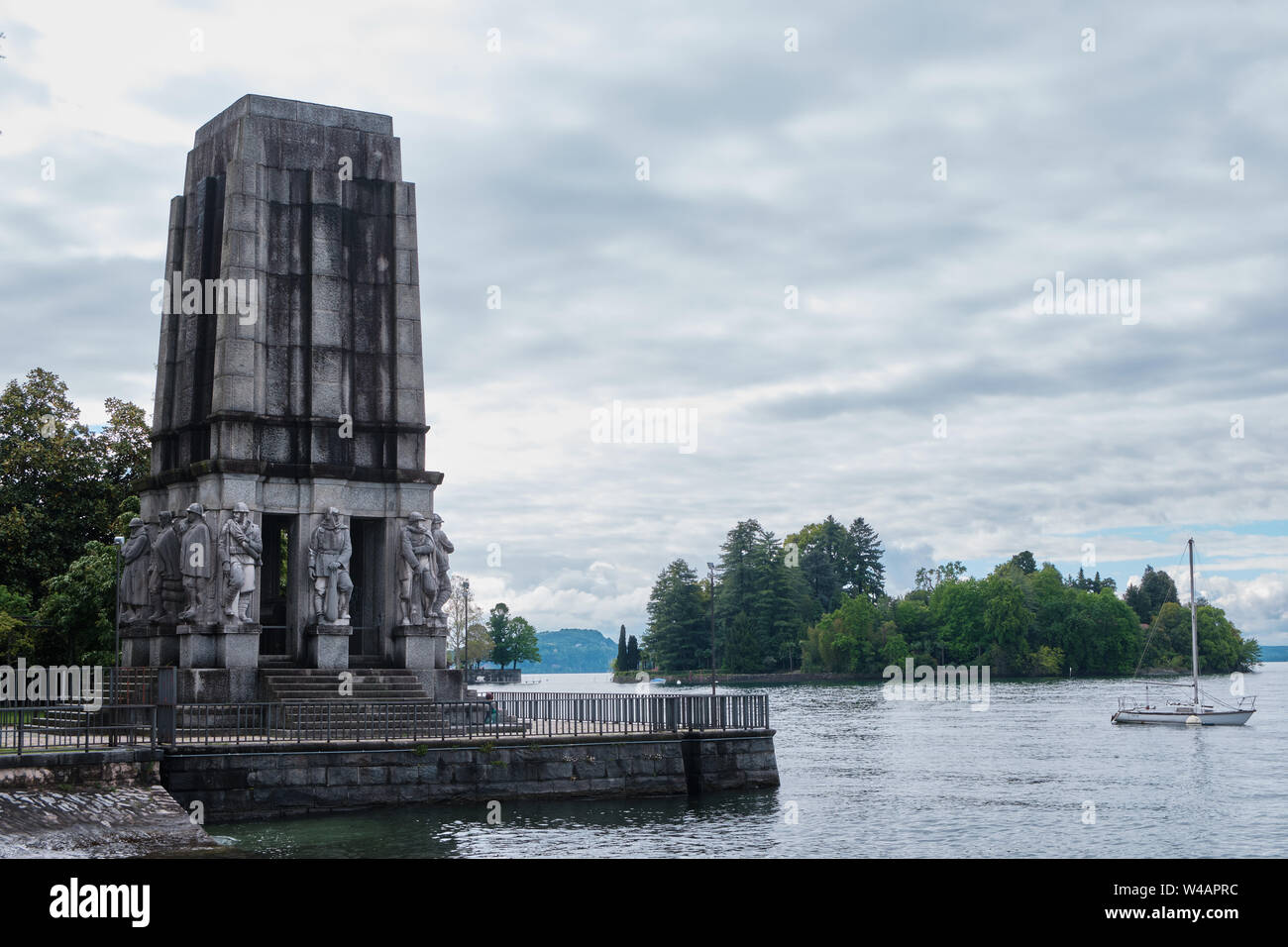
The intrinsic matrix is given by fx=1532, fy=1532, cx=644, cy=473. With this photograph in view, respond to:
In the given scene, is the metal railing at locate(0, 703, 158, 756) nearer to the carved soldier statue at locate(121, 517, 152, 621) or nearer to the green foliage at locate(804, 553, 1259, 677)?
the carved soldier statue at locate(121, 517, 152, 621)

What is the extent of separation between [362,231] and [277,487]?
7.35 metres

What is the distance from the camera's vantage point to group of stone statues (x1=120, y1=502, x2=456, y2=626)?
37312 mm

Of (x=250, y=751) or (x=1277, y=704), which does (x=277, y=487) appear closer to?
(x=250, y=751)

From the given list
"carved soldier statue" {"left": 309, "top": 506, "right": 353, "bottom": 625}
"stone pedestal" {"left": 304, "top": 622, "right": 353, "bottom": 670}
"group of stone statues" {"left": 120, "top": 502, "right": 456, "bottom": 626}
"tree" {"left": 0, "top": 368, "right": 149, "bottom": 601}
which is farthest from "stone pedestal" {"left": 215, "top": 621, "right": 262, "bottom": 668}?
"tree" {"left": 0, "top": 368, "right": 149, "bottom": 601}

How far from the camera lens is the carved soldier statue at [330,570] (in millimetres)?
38406

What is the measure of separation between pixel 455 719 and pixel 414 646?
309 centimetres

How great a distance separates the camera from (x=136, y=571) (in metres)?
39.8

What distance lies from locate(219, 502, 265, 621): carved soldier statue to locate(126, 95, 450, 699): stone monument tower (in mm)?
48

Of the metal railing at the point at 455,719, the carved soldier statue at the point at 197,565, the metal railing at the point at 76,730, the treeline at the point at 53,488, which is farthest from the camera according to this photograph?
the treeline at the point at 53,488

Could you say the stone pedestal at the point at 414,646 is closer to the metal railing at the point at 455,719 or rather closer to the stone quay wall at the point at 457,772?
the metal railing at the point at 455,719

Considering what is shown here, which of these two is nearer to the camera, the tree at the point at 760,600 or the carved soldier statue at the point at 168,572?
the carved soldier statue at the point at 168,572

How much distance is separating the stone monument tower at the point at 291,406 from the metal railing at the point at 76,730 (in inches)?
103

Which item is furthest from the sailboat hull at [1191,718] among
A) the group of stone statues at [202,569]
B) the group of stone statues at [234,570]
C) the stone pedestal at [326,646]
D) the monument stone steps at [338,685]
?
the group of stone statues at [202,569]
